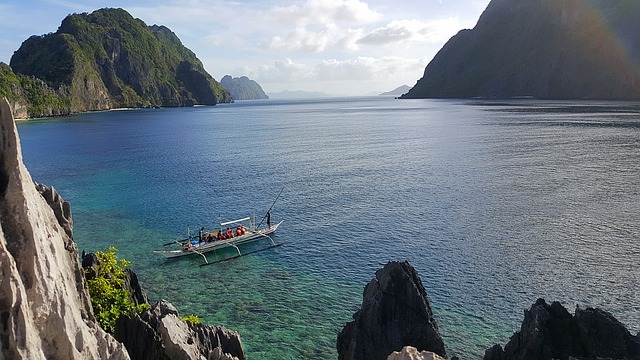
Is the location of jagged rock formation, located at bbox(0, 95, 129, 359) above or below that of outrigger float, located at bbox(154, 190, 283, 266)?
above

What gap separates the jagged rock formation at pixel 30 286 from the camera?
12977 millimetres

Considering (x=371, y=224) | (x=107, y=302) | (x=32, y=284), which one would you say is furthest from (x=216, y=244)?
(x=32, y=284)

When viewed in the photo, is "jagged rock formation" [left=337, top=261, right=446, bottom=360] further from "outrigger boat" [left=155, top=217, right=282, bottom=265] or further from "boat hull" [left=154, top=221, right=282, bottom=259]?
"boat hull" [left=154, top=221, right=282, bottom=259]

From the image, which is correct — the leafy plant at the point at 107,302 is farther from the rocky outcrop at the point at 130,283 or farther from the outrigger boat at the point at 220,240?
the outrigger boat at the point at 220,240

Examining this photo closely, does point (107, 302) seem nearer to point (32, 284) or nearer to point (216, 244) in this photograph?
point (32, 284)

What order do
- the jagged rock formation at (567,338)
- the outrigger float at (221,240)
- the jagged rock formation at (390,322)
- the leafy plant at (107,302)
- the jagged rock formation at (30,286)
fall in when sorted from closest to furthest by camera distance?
the jagged rock formation at (30,286) < the leafy plant at (107,302) < the jagged rock formation at (567,338) < the jagged rock formation at (390,322) < the outrigger float at (221,240)

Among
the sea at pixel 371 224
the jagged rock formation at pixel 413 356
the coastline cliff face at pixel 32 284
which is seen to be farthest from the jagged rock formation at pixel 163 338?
the sea at pixel 371 224

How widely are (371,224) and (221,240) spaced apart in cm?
1922

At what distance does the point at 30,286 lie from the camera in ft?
45.7

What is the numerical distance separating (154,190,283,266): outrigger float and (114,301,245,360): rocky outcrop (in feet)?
93.2

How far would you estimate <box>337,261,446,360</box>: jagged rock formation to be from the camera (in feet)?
90.1

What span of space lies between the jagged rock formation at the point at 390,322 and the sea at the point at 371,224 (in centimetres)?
444

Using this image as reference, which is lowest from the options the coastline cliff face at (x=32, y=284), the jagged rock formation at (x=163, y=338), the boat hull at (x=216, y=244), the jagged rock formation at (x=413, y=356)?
the boat hull at (x=216, y=244)

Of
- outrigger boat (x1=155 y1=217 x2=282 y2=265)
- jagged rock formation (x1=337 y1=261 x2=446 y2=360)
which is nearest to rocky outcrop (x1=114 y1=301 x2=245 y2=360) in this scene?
jagged rock formation (x1=337 y1=261 x2=446 y2=360)
